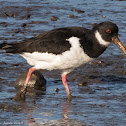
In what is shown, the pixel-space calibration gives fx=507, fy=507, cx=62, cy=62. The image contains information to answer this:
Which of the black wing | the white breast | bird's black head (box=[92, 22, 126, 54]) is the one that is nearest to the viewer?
the white breast

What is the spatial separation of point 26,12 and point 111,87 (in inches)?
300

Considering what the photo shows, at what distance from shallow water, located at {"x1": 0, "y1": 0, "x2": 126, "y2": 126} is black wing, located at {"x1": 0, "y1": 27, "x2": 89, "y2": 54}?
37.1 inches

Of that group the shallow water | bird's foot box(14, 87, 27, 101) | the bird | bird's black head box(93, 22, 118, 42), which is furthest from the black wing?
the shallow water

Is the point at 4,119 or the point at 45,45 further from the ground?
the point at 45,45

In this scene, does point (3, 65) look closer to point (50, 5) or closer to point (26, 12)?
point (26, 12)

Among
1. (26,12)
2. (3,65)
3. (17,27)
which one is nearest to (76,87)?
(3,65)

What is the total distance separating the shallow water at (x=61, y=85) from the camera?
28.1ft

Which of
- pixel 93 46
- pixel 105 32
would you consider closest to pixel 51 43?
pixel 93 46

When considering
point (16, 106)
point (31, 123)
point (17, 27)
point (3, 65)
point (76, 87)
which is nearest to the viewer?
point (31, 123)

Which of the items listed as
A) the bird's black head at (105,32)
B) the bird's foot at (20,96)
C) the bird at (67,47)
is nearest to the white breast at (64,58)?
the bird at (67,47)

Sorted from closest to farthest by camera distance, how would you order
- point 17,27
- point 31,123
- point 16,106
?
point 31,123, point 16,106, point 17,27

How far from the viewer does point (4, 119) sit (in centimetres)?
833

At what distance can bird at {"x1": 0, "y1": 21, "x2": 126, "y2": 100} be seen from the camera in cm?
942

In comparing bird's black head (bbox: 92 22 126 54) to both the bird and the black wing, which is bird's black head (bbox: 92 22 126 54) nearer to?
the bird
